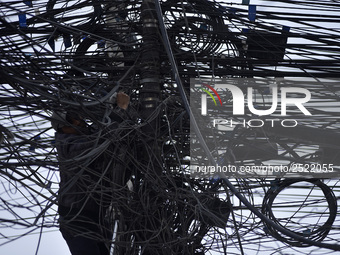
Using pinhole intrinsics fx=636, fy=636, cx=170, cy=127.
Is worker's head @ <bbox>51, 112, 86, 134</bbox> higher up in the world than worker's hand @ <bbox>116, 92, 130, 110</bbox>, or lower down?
lower down

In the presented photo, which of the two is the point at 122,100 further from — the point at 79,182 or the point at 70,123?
the point at 79,182

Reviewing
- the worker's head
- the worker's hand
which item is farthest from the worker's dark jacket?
the worker's hand

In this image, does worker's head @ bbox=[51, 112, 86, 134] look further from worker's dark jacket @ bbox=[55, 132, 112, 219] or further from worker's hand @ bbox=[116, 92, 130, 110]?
worker's hand @ bbox=[116, 92, 130, 110]

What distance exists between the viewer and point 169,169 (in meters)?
5.61

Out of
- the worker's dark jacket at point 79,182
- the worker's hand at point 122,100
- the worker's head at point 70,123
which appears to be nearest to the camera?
the worker's dark jacket at point 79,182

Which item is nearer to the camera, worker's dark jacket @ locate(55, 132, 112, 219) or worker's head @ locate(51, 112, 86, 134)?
worker's dark jacket @ locate(55, 132, 112, 219)

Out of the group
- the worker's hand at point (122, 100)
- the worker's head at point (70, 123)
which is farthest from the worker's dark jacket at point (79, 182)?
the worker's hand at point (122, 100)

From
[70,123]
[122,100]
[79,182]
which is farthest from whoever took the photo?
[122,100]

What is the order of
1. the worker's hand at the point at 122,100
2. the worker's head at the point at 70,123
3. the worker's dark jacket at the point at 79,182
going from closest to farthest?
the worker's dark jacket at the point at 79,182
the worker's head at the point at 70,123
the worker's hand at the point at 122,100

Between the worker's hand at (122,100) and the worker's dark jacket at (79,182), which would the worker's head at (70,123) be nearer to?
the worker's dark jacket at (79,182)

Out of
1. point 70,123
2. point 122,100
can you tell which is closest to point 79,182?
point 70,123

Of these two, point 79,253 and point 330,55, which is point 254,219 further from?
point 330,55

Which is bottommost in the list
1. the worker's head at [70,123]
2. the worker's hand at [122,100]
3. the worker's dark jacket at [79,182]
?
the worker's dark jacket at [79,182]

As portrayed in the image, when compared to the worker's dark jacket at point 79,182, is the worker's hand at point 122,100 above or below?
above
